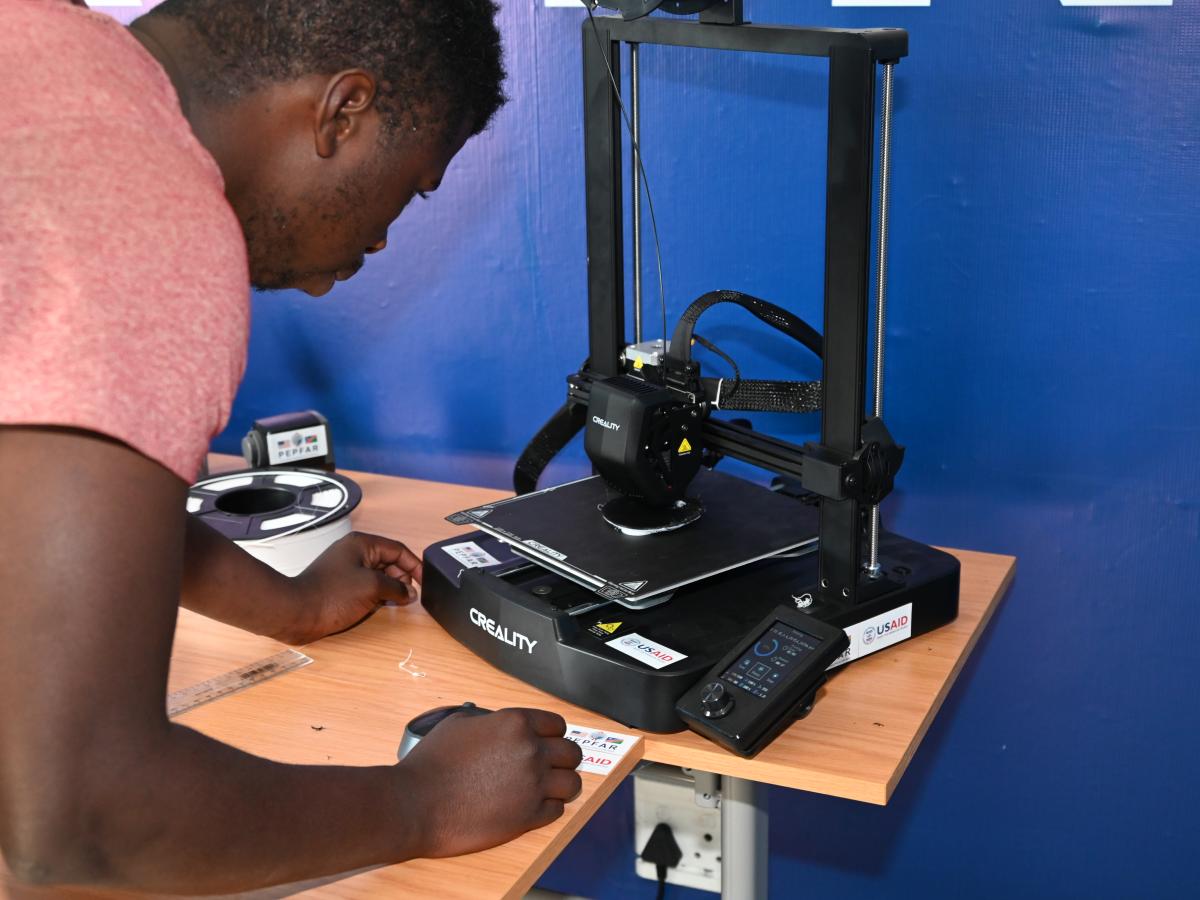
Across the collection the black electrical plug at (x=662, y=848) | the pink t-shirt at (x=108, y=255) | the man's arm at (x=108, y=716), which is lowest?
the black electrical plug at (x=662, y=848)

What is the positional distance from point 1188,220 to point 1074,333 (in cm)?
17

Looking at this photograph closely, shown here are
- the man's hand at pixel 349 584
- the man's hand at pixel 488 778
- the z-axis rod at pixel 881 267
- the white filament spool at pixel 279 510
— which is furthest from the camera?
the white filament spool at pixel 279 510

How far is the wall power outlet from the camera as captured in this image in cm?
169

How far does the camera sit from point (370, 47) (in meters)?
0.78

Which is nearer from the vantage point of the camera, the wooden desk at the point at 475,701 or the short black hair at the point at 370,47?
the short black hair at the point at 370,47

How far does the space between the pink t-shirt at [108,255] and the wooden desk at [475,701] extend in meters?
0.40

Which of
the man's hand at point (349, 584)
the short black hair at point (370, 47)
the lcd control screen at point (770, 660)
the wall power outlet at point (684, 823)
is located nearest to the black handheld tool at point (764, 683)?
the lcd control screen at point (770, 660)

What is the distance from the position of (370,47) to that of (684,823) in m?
1.21

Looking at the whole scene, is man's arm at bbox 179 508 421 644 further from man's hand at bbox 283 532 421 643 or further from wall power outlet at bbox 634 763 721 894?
wall power outlet at bbox 634 763 721 894

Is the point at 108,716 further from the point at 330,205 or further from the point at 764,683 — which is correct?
→ the point at 764,683

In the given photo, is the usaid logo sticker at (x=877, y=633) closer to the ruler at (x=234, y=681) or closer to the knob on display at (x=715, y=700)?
the knob on display at (x=715, y=700)

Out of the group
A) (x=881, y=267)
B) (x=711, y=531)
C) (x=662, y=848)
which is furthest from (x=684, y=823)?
(x=881, y=267)

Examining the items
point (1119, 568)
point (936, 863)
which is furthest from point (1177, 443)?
point (936, 863)

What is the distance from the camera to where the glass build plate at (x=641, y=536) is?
115 centimetres
